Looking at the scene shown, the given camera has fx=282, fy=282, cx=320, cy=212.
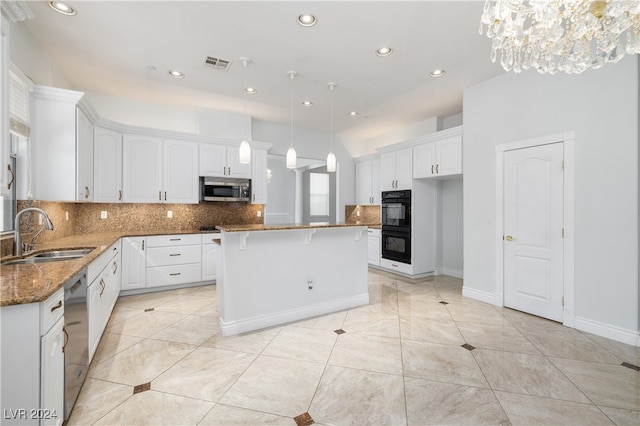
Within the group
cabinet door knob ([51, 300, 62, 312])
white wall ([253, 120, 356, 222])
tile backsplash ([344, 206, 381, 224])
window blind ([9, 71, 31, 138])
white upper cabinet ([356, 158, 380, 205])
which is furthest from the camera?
tile backsplash ([344, 206, 381, 224])

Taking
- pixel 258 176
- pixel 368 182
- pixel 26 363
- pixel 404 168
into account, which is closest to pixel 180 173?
pixel 258 176

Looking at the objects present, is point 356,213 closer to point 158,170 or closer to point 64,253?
point 158,170

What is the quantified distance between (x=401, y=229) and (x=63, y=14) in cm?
497

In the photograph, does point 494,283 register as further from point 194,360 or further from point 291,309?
point 194,360

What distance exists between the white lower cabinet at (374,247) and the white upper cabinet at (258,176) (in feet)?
7.67

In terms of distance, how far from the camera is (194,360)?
7.58 ft

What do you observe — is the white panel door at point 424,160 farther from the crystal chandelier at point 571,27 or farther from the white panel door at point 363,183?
the crystal chandelier at point 571,27

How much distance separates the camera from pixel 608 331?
269cm

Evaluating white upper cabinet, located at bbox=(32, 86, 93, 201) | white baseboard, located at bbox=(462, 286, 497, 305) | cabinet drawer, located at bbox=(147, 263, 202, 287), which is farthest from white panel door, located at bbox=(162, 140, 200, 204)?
white baseboard, located at bbox=(462, 286, 497, 305)

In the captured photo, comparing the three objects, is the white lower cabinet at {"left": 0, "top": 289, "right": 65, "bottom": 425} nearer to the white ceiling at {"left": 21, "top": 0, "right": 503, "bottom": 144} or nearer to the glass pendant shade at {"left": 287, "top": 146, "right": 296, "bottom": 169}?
A: the glass pendant shade at {"left": 287, "top": 146, "right": 296, "bottom": 169}

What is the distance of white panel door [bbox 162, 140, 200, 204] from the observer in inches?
172

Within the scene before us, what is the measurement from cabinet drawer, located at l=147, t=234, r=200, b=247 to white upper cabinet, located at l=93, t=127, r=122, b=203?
0.74 m

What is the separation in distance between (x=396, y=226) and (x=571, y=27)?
12.4 feet

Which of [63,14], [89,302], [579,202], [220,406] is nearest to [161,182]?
[63,14]
